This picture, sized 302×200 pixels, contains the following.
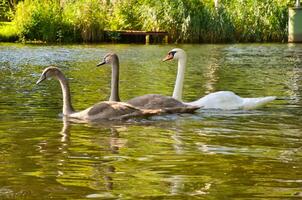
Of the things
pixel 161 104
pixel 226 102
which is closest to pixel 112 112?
pixel 161 104

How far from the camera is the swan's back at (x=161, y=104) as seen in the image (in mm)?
10932

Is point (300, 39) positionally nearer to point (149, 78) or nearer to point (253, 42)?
point (253, 42)

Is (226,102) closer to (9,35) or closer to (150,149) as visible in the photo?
(150,149)

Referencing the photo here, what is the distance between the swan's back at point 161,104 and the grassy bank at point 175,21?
27160 mm

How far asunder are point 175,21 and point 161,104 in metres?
28.0

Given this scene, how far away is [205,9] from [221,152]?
1251 inches

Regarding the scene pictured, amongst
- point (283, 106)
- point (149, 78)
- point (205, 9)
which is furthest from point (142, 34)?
point (283, 106)

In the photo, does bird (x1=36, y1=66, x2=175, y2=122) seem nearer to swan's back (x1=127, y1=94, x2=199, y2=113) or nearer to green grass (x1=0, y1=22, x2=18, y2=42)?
swan's back (x1=127, y1=94, x2=199, y2=113)

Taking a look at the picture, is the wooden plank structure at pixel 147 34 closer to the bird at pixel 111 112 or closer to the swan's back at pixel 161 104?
the swan's back at pixel 161 104

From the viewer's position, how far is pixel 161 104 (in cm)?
1100

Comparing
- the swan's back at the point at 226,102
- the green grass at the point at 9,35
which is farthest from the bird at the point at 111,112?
the green grass at the point at 9,35

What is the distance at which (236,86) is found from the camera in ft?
53.0

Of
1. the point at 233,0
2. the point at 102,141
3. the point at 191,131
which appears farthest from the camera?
the point at 233,0

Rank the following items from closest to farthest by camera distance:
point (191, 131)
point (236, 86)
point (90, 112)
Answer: point (191, 131), point (90, 112), point (236, 86)
